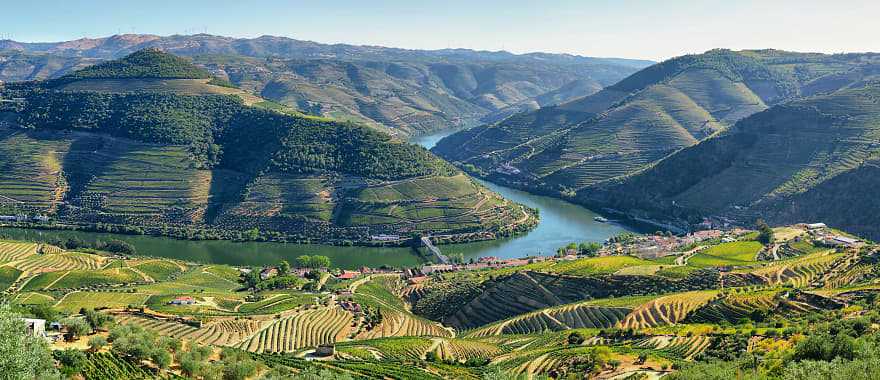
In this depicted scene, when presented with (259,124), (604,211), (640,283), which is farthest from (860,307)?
(259,124)

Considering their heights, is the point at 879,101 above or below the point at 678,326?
above

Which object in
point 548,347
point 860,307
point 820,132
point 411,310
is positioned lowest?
point 411,310

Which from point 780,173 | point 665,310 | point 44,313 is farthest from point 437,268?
point 780,173

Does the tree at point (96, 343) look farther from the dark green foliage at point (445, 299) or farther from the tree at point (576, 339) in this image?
the dark green foliage at point (445, 299)

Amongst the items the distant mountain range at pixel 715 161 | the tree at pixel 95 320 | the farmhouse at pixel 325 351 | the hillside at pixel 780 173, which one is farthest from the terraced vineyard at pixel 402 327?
the hillside at pixel 780 173

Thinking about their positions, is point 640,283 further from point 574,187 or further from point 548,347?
point 574,187

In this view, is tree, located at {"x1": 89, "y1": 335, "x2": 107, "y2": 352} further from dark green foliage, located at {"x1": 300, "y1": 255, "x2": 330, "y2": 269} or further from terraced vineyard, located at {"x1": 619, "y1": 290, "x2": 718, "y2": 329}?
dark green foliage, located at {"x1": 300, "y1": 255, "x2": 330, "y2": 269}
